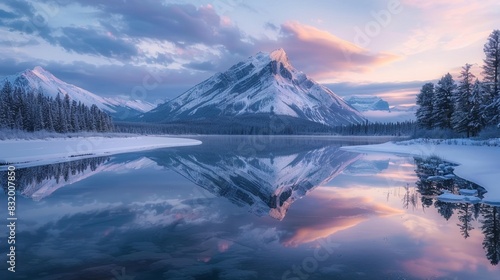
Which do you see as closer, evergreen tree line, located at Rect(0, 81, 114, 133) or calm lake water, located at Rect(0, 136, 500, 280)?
calm lake water, located at Rect(0, 136, 500, 280)

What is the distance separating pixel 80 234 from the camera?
1177 cm

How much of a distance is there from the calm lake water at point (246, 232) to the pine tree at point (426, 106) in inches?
2511

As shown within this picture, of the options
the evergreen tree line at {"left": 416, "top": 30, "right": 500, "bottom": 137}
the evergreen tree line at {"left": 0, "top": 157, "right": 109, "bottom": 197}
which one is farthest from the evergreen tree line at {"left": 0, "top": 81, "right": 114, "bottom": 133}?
Answer: the evergreen tree line at {"left": 416, "top": 30, "right": 500, "bottom": 137}

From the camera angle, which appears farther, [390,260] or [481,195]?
[481,195]

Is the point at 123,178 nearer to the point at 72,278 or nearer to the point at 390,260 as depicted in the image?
the point at 72,278

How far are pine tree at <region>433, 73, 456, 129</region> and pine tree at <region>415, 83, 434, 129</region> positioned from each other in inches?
172

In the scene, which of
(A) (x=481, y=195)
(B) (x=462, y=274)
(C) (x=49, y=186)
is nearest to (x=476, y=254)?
(B) (x=462, y=274)

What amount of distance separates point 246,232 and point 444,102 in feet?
238

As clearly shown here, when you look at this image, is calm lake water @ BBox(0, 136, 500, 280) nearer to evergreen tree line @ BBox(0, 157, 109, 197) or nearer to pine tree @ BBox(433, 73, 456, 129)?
evergreen tree line @ BBox(0, 157, 109, 197)

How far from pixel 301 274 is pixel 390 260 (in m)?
2.85

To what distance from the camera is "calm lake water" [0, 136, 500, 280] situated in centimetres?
891

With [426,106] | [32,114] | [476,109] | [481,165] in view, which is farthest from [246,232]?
[426,106]

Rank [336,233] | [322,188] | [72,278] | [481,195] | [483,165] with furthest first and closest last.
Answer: [483,165] < [322,188] < [481,195] < [336,233] < [72,278]

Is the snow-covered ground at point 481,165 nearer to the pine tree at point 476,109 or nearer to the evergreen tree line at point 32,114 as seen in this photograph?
the pine tree at point 476,109
